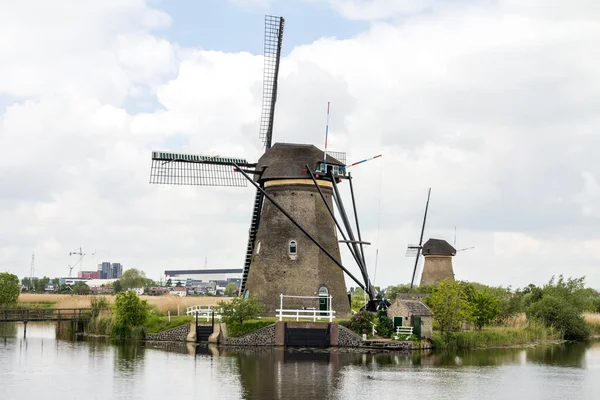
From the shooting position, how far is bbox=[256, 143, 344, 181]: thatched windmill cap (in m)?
41.7

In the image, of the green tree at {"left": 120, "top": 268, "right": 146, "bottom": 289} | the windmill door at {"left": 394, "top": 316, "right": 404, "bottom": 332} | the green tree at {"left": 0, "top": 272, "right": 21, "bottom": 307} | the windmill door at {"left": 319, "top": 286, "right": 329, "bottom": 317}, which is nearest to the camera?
the windmill door at {"left": 394, "top": 316, "right": 404, "bottom": 332}

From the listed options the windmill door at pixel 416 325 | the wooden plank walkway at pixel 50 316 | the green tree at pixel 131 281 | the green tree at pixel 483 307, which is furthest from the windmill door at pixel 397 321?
the green tree at pixel 131 281

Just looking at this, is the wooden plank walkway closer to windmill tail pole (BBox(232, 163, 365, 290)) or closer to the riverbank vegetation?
windmill tail pole (BBox(232, 163, 365, 290))

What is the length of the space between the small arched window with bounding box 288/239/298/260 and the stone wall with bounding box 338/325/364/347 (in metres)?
4.72

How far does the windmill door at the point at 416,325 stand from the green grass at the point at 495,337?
112 centimetres

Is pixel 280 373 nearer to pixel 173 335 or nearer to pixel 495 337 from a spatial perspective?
pixel 173 335

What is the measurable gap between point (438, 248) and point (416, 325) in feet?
84.5

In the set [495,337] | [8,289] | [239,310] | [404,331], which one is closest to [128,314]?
[239,310]

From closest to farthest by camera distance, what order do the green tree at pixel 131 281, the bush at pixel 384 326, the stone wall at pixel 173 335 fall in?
1. the bush at pixel 384 326
2. the stone wall at pixel 173 335
3. the green tree at pixel 131 281

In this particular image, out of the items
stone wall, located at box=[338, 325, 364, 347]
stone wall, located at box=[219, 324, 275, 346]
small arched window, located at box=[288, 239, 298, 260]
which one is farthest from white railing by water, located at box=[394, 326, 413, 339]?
small arched window, located at box=[288, 239, 298, 260]

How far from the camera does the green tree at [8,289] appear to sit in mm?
58656

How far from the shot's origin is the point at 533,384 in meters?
27.3

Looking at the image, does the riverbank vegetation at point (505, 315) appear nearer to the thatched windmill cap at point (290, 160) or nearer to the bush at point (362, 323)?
the bush at point (362, 323)

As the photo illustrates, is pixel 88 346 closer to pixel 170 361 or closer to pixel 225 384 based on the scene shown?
pixel 170 361
